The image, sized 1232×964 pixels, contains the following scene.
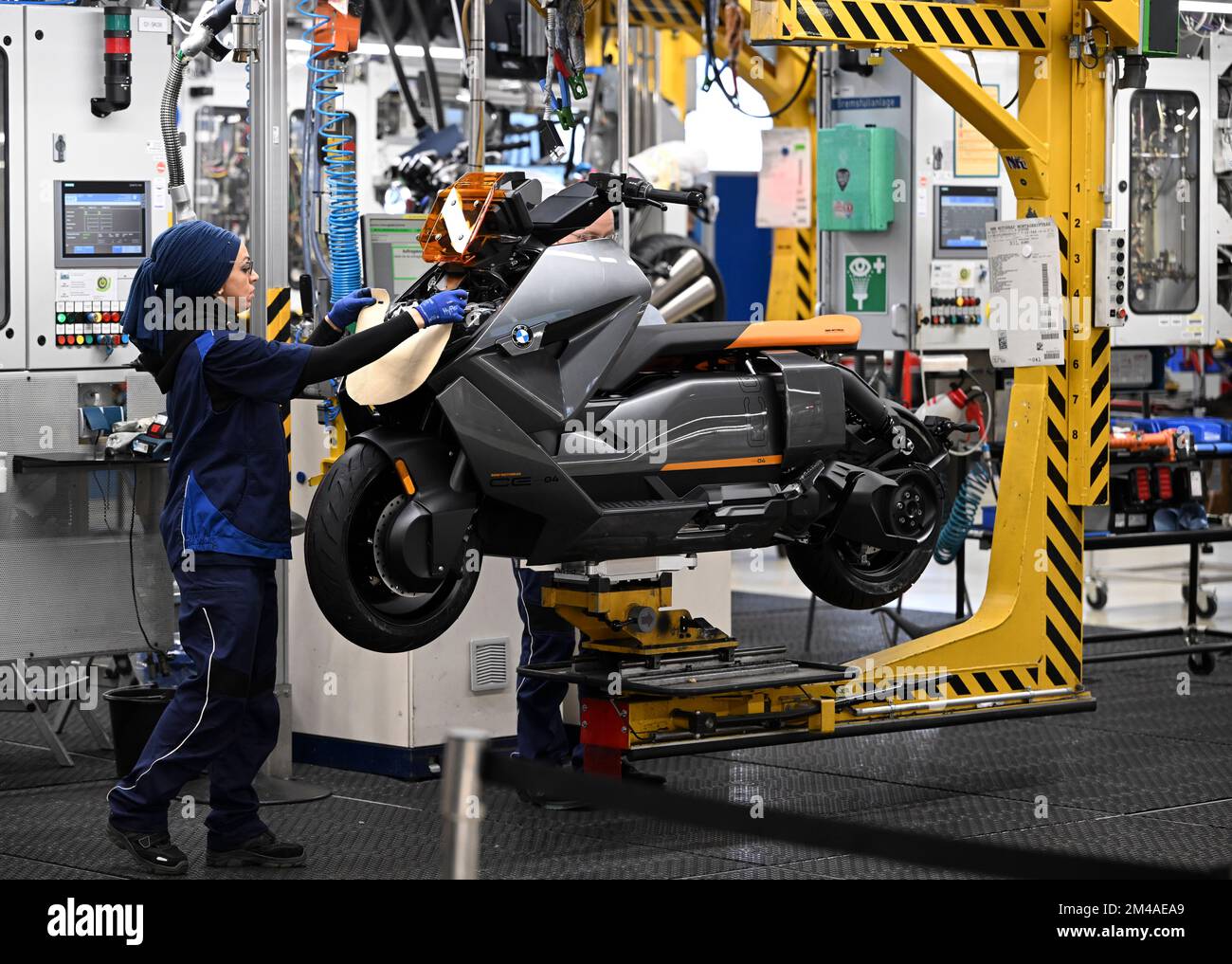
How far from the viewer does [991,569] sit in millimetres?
6707

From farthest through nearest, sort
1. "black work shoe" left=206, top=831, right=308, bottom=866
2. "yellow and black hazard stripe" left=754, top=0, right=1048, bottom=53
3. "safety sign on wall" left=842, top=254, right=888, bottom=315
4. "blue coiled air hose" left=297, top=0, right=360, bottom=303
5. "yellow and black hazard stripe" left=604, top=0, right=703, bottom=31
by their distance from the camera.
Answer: "yellow and black hazard stripe" left=604, top=0, right=703, bottom=31 < "safety sign on wall" left=842, top=254, right=888, bottom=315 < "blue coiled air hose" left=297, top=0, right=360, bottom=303 < "yellow and black hazard stripe" left=754, top=0, right=1048, bottom=53 < "black work shoe" left=206, top=831, right=308, bottom=866

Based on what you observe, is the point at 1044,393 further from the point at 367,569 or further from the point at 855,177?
the point at 855,177

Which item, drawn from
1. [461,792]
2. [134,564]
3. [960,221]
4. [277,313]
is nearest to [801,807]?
[277,313]

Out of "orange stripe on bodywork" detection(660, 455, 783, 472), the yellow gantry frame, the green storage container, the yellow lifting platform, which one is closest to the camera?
"orange stripe on bodywork" detection(660, 455, 783, 472)

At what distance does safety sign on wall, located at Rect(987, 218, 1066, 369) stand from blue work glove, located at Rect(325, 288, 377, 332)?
2.34 meters

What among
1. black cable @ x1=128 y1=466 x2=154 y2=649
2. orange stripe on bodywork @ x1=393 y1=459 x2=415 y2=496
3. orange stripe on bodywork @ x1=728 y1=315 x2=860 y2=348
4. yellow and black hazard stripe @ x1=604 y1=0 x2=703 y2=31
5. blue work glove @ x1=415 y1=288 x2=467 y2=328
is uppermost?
yellow and black hazard stripe @ x1=604 y1=0 x2=703 y2=31

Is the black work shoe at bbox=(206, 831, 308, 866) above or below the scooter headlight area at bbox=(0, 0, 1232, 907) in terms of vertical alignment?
below

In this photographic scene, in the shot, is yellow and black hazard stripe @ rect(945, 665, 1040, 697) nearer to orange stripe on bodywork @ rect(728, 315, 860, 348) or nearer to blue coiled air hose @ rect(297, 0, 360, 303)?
orange stripe on bodywork @ rect(728, 315, 860, 348)

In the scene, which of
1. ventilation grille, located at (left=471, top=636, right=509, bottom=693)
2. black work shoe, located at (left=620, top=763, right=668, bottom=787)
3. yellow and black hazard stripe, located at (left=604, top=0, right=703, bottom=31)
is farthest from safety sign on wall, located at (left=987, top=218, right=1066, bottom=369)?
yellow and black hazard stripe, located at (left=604, top=0, right=703, bottom=31)

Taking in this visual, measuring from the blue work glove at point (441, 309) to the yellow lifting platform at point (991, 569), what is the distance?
3.30 feet

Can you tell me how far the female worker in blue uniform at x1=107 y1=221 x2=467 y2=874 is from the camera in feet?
16.5

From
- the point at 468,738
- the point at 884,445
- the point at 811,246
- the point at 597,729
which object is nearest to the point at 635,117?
the point at 811,246

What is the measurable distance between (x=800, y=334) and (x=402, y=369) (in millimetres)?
1354
